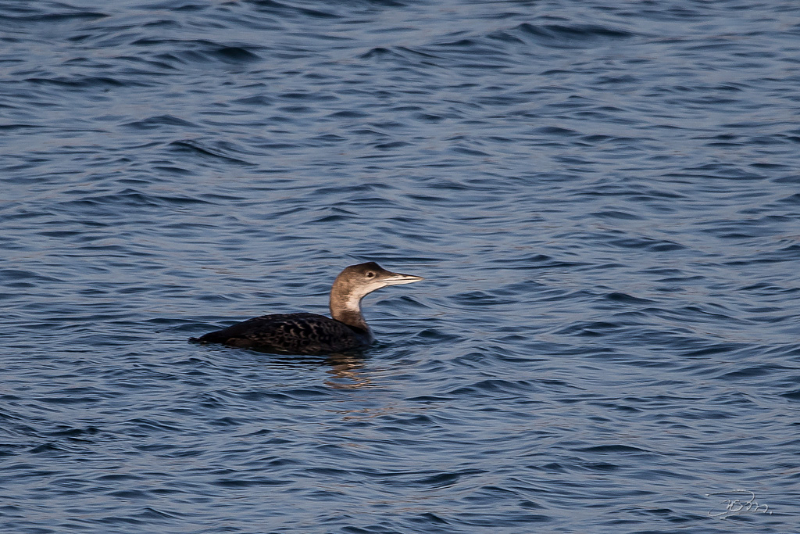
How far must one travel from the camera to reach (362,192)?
15.9 metres

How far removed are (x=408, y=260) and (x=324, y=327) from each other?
2498 mm

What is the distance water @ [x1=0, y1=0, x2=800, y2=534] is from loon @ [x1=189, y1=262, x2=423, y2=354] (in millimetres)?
163

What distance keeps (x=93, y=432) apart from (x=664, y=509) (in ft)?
12.5

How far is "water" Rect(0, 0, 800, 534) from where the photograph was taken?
8.45m

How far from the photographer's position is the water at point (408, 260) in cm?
845

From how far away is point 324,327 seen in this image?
11.6m

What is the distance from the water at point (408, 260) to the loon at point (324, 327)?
16cm
